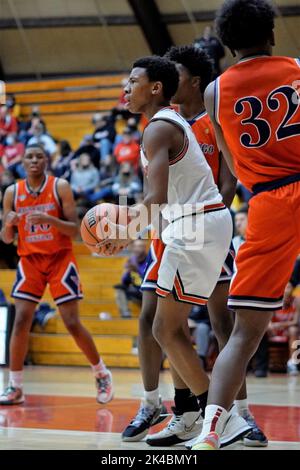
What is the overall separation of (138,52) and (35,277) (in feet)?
45.1

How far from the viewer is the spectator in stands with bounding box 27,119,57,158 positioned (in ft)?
57.2

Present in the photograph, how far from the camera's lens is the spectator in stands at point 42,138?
57.2 feet

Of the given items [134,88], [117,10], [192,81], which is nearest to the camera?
[134,88]

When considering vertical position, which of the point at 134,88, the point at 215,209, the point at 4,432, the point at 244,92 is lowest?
the point at 4,432

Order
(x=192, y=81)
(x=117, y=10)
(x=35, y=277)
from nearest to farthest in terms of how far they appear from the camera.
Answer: (x=192, y=81), (x=35, y=277), (x=117, y=10)

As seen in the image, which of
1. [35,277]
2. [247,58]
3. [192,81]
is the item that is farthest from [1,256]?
[247,58]

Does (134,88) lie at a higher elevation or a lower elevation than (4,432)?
higher

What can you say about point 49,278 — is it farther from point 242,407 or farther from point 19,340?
point 242,407

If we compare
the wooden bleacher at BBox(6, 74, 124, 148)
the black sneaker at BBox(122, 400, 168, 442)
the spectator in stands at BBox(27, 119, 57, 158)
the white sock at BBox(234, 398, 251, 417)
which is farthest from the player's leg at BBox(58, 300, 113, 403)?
the wooden bleacher at BBox(6, 74, 124, 148)

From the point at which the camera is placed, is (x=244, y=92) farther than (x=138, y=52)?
No

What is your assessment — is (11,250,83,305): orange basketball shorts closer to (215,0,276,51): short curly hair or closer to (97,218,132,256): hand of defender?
(97,218,132,256): hand of defender

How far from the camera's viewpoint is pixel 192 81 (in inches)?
211

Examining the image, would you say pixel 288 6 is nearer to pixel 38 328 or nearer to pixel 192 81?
pixel 38 328

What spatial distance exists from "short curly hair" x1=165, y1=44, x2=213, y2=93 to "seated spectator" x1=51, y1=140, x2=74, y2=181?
1065 centimetres
